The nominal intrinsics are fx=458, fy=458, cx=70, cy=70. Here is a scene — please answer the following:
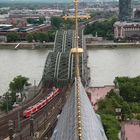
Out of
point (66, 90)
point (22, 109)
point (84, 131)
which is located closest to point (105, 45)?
point (66, 90)

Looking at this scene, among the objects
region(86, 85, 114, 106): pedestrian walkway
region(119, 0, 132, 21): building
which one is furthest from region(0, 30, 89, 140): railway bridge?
region(119, 0, 132, 21): building

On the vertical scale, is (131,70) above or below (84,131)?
below

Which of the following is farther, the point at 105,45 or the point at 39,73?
the point at 105,45

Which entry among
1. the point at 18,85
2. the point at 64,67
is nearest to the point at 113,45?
the point at 64,67

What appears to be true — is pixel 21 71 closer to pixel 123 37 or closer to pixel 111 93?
pixel 111 93

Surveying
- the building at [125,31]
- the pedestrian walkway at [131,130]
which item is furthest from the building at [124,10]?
the pedestrian walkway at [131,130]

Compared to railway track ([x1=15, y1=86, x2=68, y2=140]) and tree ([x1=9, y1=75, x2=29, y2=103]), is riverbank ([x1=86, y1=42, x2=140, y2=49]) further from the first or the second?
railway track ([x1=15, y1=86, x2=68, y2=140])

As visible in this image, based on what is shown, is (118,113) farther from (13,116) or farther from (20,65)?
(20,65)
